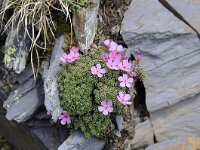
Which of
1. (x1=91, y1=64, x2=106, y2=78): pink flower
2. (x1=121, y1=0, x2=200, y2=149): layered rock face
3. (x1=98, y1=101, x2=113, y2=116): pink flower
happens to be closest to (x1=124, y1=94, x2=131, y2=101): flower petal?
(x1=98, y1=101, x2=113, y2=116): pink flower

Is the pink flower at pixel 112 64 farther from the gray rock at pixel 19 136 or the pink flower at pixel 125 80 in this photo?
the gray rock at pixel 19 136

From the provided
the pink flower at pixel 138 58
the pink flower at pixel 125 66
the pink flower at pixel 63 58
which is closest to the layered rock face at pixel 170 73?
the pink flower at pixel 138 58

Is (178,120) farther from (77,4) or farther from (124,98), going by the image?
(77,4)

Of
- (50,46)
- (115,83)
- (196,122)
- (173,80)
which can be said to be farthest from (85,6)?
(196,122)

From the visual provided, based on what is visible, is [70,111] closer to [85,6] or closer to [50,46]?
[50,46]

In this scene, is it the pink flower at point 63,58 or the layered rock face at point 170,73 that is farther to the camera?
A: the layered rock face at point 170,73

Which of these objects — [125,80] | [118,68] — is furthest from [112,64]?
[125,80]
